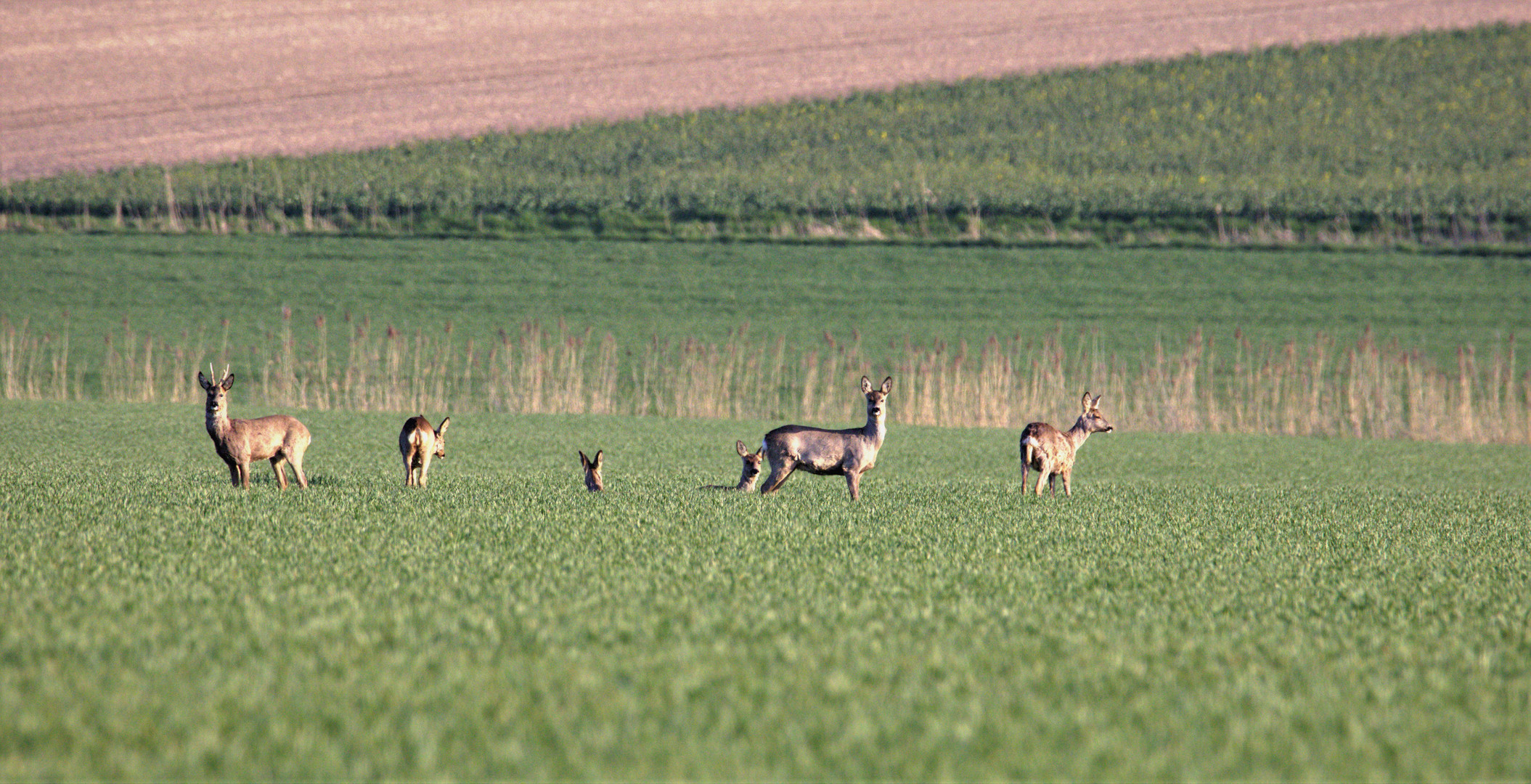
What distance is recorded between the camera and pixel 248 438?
11133mm

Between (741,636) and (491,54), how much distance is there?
180 ft

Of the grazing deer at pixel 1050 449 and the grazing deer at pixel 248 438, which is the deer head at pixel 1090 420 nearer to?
the grazing deer at pixel 1050 449

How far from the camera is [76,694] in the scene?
177 inches

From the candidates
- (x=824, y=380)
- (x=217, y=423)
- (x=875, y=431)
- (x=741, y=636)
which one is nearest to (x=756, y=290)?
(x=824, y=380)

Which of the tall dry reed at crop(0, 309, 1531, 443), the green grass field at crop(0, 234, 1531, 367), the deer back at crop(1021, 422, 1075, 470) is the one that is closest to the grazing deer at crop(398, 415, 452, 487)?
the deer back at crop(1021, 422, 1075, 470)

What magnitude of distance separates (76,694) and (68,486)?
725 cm

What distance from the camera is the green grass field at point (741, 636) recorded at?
4.12 metres

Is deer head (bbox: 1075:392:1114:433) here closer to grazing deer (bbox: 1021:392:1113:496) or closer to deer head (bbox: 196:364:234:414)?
grazing deer (bbox: 1021:392:1113:496)

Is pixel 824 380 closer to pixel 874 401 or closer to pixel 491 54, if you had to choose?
pixel 874 401

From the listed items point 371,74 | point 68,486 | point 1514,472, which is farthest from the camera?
point 371,74

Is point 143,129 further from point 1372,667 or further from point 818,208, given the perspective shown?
point 1372,667

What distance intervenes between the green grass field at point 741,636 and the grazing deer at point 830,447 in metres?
0.34

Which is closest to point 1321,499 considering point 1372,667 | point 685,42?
point 1372,667

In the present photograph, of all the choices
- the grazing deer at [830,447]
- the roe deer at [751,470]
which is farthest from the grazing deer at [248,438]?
the grazing deer at [830,447]
